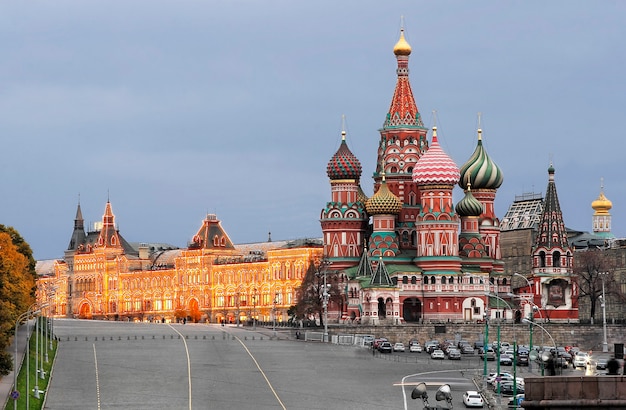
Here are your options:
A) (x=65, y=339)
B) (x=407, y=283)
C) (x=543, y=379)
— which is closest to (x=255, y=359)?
(x=65, y=339)

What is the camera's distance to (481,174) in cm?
19362

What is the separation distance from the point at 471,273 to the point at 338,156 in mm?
21069

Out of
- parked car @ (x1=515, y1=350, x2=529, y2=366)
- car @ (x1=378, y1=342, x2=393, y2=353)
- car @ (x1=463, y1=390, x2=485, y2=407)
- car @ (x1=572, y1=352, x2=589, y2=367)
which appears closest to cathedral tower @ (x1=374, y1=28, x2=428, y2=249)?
car @ (x1=378, y1=342, x2=393, y2=353)

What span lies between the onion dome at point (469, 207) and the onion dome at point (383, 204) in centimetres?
806

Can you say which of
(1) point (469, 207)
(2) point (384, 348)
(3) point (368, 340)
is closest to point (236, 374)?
(2) point (384, 348)

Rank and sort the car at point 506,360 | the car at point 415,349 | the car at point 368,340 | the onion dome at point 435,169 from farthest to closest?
the onion dome at point 435,169 → the car at point 368,340 → the car at point 415,349 → the car at point 506,360

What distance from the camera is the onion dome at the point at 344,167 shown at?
616ft

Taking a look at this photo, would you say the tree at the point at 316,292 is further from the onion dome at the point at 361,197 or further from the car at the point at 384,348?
the car at the point at 384,348

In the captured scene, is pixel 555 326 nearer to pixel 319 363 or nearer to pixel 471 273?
pixel 471 273

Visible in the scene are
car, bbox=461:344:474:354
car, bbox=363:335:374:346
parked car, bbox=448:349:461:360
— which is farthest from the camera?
car, bbox=363:335:374:346

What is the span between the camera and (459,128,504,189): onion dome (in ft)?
635

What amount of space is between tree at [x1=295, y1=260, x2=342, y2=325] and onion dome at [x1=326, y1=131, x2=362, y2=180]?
1022 cm

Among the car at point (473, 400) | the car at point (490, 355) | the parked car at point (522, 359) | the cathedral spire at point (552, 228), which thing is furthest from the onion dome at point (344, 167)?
the car at point (473, 400)

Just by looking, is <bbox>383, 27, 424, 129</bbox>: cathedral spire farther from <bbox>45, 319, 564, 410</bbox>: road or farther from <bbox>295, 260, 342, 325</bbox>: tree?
<bbox>45, 319, 564, 410</bbox>: road
